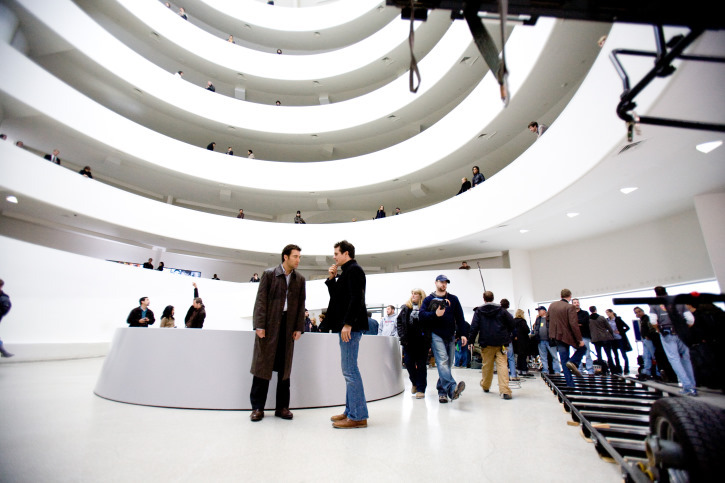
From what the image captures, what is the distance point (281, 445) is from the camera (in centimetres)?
239

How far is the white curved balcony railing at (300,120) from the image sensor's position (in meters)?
8.31

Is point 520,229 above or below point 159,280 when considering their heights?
above

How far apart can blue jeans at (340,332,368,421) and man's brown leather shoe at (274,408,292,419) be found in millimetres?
616

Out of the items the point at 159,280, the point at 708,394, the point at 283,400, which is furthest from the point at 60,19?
the point at 708,394

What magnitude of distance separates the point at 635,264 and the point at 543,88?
5.44m

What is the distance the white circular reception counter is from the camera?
3531 mm

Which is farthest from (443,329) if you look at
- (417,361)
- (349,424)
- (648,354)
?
(648,354)

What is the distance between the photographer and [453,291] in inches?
470

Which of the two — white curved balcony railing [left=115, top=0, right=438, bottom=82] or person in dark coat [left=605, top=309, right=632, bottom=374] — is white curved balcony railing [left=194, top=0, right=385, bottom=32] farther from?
person in dark coat [left=605, top=309, right=632, bottom=374]

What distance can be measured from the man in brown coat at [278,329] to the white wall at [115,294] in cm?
588

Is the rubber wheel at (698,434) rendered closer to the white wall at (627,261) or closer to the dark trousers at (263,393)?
the dark trousers at (263,393)

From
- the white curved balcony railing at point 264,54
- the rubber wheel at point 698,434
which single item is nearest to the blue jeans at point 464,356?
the rubber wheel at point 698,434

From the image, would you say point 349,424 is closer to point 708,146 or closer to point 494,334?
point 494,334

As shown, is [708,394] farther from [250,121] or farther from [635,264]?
[250,121]
